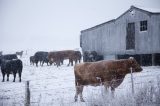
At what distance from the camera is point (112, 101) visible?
25.3 ft

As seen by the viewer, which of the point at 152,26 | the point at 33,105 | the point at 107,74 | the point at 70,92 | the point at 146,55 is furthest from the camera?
the point at 146,55

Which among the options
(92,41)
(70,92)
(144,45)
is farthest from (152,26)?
(70,92)

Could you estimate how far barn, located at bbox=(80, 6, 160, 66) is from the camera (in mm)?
23802

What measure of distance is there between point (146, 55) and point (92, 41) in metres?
6.64

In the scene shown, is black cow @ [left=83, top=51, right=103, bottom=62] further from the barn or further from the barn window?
the barn window

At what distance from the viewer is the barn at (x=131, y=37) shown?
23802 mm

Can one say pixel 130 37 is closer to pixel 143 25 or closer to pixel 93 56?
pixel 143 25

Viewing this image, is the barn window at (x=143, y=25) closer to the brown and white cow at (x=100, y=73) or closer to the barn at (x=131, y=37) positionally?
the barn at (x=131, y=37)

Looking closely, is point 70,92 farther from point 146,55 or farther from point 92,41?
point 92,41

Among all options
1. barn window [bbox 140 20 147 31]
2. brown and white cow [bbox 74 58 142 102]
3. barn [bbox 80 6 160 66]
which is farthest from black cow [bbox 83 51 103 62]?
brown and white cow [bbox 74 58 142 102]

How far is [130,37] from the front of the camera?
26.1 m

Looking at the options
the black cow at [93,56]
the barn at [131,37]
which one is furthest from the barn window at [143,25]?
the black cow at [93,56]

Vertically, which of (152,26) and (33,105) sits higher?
(152,26)

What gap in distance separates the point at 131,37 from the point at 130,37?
0.12 metres
